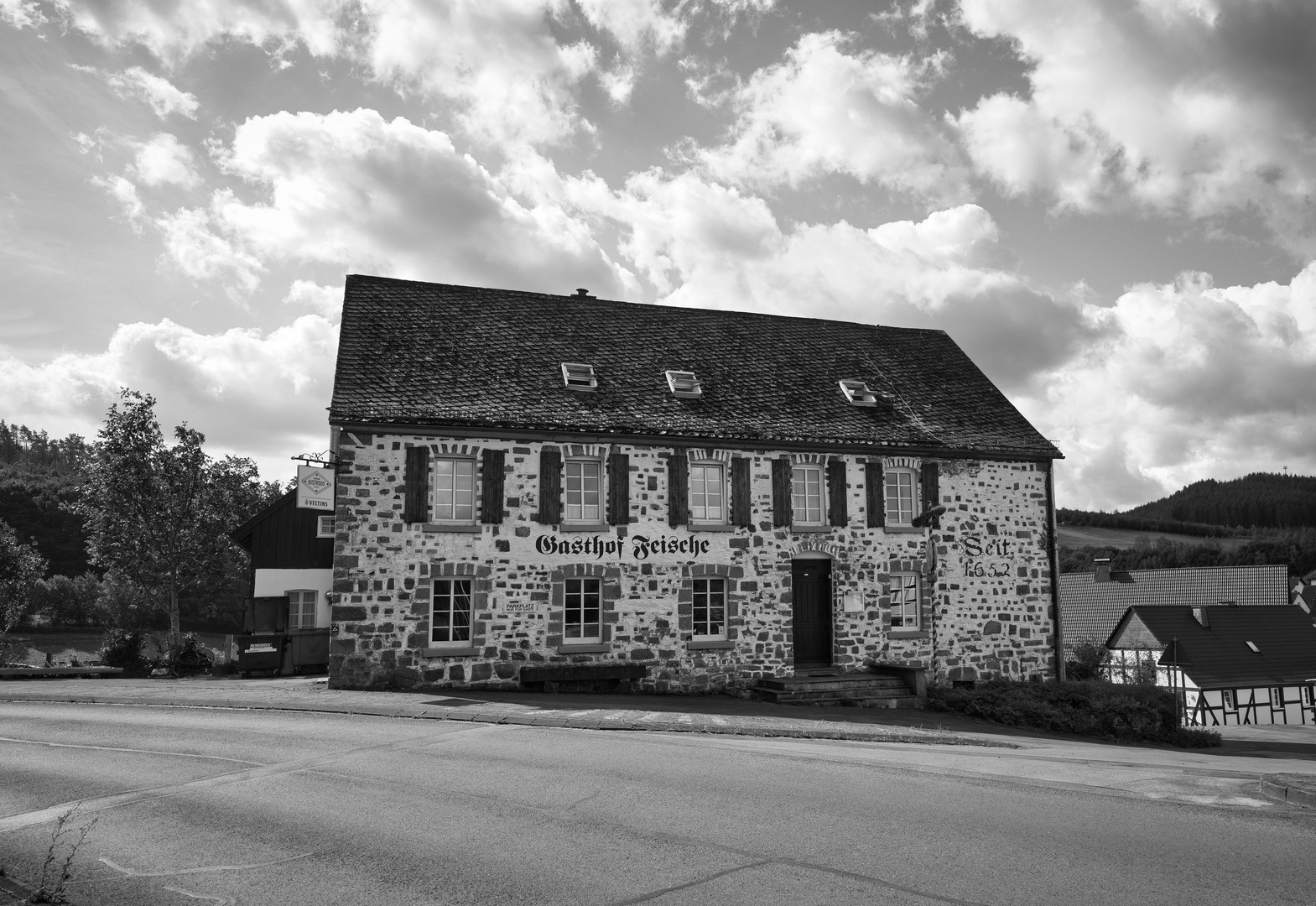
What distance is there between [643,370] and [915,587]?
8.23 metres

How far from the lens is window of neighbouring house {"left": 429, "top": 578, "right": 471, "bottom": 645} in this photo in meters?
18.7

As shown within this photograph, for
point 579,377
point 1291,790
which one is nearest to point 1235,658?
point 579,377

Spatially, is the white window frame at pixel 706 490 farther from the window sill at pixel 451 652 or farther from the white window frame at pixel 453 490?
the window sill at pixel 451 652

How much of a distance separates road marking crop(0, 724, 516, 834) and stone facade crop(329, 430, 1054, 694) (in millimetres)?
6093

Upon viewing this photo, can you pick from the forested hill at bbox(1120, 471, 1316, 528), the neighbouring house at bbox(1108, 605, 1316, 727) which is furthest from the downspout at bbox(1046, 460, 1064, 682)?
the forested hill at bbox(1120, 471, 1316, 528)

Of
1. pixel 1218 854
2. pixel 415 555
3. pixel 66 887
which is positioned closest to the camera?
pixel 66 887

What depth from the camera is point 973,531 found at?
2250 cm

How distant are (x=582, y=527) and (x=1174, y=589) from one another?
48.6m

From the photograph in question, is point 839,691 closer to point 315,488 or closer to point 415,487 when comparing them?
point 415,487

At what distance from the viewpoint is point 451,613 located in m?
18.7

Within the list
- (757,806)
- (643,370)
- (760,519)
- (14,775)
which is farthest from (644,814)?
(643,370)

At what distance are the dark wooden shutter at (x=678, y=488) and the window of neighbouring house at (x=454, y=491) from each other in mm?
4189

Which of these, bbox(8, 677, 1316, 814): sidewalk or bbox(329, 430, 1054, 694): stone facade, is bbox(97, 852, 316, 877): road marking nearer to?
bbox(8, 677, 1316, 814): sidewalk

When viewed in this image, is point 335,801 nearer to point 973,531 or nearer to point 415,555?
point 415,555
